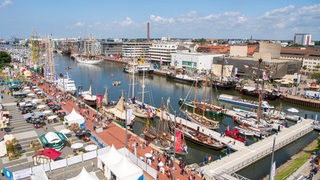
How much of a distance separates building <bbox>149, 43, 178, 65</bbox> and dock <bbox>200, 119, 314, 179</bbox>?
87.5m

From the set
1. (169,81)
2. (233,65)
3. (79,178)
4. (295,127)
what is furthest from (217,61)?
(79,178)

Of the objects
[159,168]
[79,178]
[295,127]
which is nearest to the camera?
[79,178]

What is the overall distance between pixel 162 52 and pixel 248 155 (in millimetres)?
100513

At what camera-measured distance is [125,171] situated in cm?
2028

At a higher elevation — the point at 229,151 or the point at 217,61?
the point at 217,61

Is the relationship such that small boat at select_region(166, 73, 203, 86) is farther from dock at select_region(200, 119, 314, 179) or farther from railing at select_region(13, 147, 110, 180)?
railing at select_region(13, 147, 110, 180)

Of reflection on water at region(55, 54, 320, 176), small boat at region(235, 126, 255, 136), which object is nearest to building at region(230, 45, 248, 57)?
reflection on water at region(55, 54, 320, 176)

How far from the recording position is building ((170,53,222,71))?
101750 millimetres

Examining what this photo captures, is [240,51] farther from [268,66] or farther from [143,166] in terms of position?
[143,166]

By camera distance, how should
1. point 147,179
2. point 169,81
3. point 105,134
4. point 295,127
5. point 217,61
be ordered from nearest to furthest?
point 147,179 < point 105,134 < point 295,127 < point 169,81 < point 217,61

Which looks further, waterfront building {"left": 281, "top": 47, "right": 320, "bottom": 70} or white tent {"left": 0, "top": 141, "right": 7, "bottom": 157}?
waterfront building {"left": 281, "top": 47, "right": 320, "bottom": 70}

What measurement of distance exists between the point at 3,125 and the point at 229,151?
29.6 meters

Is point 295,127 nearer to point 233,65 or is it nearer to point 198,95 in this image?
point 198,95

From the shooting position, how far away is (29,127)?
34406 mm
